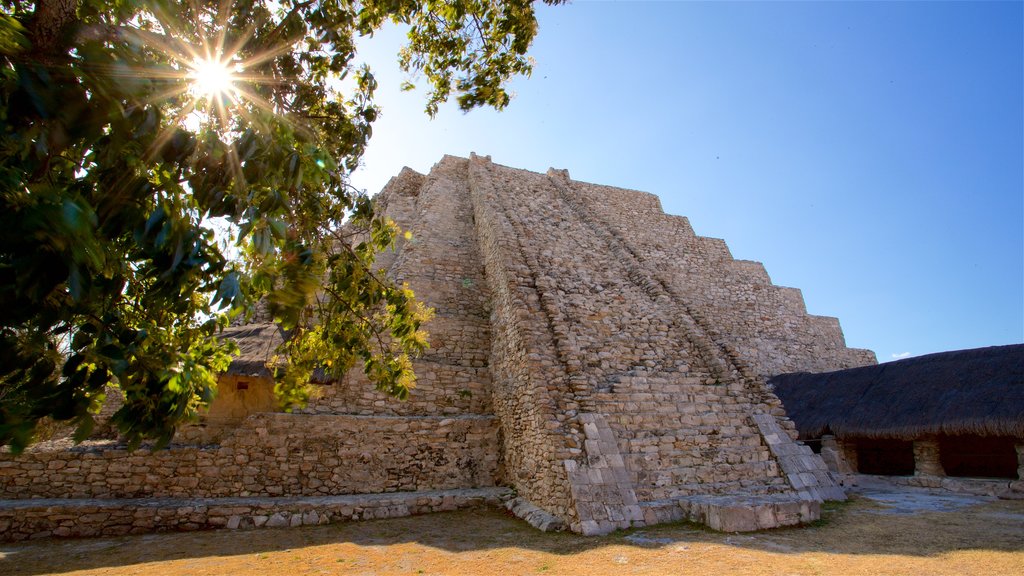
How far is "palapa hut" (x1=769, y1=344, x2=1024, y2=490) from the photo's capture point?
33.3 feet

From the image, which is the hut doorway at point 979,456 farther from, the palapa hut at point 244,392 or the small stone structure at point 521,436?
the palapa hut at point 244,392

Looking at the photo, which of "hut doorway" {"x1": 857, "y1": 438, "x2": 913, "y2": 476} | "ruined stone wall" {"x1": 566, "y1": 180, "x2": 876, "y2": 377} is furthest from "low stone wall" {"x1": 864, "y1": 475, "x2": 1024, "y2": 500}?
"ruined stone wall" {"x1": 566, "y1": 180, "x2": 876, "y2": 377}

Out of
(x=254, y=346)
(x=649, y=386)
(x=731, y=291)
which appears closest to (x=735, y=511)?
(x=649, y=386)

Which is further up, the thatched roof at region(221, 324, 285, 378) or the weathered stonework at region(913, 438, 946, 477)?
the thatched roof at region(221, 324, 285, 378)

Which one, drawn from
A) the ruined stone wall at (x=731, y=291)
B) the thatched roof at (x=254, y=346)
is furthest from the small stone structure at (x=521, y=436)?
the ruined stone wall at (x=731, y=291)

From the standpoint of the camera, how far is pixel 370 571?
541 centimetres

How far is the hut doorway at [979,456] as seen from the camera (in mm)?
11516

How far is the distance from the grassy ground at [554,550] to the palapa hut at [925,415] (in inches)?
130

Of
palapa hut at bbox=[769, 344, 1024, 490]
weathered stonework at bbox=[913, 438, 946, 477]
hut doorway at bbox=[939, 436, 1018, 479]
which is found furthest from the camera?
hut doorway at bbox=[939, 436, 1018, 479]

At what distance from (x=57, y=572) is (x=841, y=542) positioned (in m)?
9.05

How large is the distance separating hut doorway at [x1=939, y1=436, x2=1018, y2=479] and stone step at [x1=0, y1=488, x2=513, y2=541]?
1182 cm

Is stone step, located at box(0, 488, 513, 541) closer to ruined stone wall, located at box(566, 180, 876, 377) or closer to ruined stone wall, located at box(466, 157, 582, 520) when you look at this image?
ruined stone wall, located at box(466, 157, 582, 520)

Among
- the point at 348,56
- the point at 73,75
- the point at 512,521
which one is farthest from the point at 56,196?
the point at 512,521

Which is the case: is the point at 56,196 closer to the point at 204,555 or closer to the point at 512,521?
the point at 204,555
